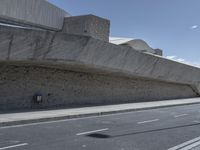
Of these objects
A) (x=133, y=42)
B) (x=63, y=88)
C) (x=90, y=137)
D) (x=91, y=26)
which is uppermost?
(x=133, y=42)

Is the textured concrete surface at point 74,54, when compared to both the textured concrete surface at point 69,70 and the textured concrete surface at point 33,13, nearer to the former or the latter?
the textured concrete surface at point 69,70

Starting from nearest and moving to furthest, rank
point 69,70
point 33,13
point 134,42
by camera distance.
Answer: point 69,70
point 33,13
point 134,42

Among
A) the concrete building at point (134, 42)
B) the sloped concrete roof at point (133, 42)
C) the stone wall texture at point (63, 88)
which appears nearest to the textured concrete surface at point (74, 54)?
the stone wall texture at point (63, 88)

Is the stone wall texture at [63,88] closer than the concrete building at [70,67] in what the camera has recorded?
No

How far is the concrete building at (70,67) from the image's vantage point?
48.9 feet

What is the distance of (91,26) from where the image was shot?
2502 cm

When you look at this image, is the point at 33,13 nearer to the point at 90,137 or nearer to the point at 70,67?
the point at 70,67

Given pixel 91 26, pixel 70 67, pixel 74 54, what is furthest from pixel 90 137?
pixel 91 26

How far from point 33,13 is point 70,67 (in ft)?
24.5

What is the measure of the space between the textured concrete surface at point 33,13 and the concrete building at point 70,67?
79 mm

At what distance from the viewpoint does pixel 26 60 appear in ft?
49.0

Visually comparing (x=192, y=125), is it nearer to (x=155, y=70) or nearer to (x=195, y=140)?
(x=195, y=140)

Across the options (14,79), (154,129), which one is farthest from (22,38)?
(154,129)

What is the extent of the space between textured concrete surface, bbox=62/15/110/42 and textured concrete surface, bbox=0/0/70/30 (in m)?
1.42
